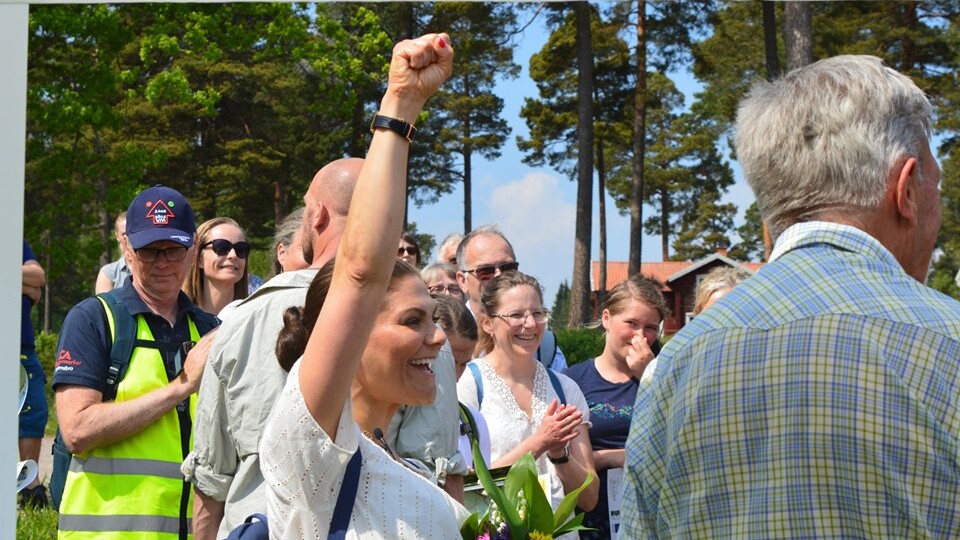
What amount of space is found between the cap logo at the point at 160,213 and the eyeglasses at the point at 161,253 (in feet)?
0.30

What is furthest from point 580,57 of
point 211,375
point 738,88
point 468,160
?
point 211,375

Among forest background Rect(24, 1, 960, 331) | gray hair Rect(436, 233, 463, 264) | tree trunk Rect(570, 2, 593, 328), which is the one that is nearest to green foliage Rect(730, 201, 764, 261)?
forest background Rect(24, 1, 960, 331)

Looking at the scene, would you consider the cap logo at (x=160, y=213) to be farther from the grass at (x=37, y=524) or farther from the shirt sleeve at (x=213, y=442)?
the grass at (x=37, y=524)

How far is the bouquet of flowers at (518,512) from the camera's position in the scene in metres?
2.66

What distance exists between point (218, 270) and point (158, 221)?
1.73 meters

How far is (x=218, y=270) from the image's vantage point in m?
5.70

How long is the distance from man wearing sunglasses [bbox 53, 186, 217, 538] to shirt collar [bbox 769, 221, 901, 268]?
7.01 feet

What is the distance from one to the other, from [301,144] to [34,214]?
12778 mm

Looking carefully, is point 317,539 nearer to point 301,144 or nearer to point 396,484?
point 396,484

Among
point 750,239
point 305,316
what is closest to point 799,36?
point 305,316

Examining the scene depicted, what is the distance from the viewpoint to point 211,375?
3102mm

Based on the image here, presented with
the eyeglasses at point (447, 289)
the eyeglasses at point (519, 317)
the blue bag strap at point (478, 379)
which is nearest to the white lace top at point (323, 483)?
the blue bag strap at point (478, 379)

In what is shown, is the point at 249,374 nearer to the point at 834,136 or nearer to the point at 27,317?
the point at 834,136

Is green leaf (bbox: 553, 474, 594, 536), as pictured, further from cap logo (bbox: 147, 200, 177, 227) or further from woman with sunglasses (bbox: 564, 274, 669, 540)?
woman with sunglasses (bbox: 564, 274, 669, 540)
